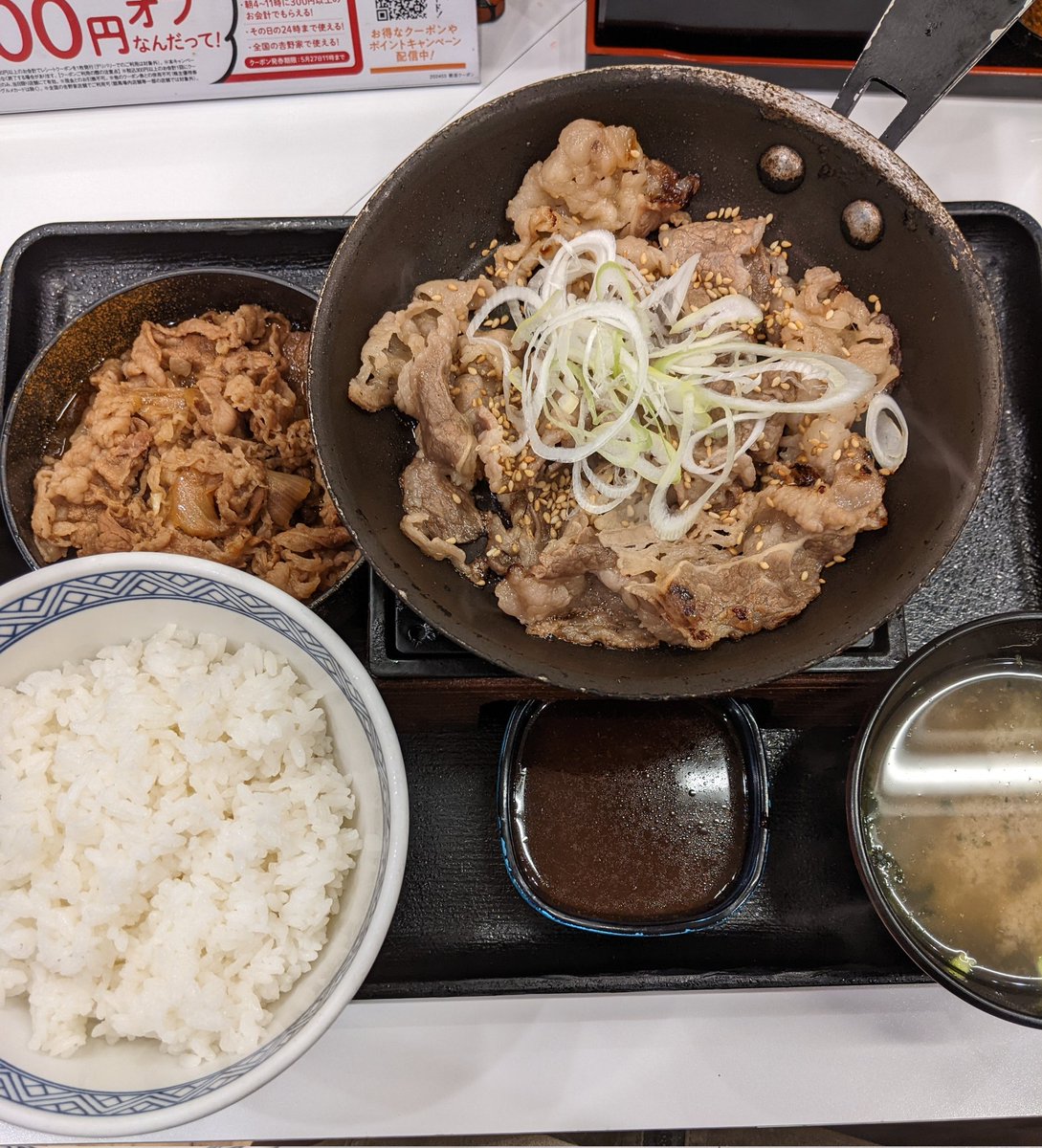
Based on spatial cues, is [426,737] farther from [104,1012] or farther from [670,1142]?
[670,1142]

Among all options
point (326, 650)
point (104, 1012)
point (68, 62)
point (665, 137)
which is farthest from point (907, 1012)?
point (68, 62)

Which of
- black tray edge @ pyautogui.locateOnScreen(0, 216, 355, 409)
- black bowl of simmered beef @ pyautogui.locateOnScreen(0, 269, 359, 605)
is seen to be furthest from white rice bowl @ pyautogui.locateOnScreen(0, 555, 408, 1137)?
black tray edge @ pyautogui.locateOnScreen(0, 216, 355, 409)

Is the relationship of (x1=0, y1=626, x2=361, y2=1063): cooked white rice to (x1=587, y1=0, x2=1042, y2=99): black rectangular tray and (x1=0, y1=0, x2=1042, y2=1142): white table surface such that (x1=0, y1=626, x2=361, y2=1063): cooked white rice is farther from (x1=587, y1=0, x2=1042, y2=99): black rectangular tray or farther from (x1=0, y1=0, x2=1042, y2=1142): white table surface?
(x1=587, y1=0, x2=1042, y2=99): black rectangular tray

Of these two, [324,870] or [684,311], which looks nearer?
[324,870]

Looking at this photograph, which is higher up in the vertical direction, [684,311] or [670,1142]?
[684,311]

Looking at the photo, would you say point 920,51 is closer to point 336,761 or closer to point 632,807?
point 632,807

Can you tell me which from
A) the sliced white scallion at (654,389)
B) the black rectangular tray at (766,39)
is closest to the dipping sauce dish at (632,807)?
the sliced white scallion at (654,389)

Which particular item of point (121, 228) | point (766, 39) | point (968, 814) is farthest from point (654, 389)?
point (121, 228)
